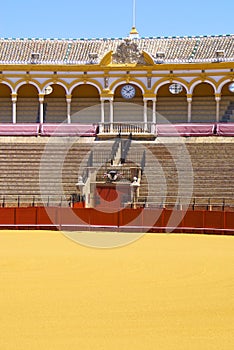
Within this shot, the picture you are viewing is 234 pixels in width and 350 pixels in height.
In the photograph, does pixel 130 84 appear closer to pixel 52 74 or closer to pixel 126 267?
pixel 52 74

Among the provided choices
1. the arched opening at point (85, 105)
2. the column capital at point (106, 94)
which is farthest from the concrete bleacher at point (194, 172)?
the arched opening at point (85, 105)

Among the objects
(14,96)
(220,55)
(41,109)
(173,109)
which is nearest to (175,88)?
(173,109)

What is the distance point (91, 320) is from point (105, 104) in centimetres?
2843

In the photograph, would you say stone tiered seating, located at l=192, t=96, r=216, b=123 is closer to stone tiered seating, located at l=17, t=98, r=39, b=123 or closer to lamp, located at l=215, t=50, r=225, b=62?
lamp, located at l=215, t=50, r=225, b=62

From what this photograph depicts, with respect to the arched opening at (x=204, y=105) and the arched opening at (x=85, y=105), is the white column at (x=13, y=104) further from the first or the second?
the arched opening at (x=204, y=105)

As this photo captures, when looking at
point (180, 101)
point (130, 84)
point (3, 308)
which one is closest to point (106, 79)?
point (130, 84)

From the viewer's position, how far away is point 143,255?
17.8 m

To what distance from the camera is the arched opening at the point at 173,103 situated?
124ft

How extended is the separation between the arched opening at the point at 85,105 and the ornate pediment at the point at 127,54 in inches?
73.9

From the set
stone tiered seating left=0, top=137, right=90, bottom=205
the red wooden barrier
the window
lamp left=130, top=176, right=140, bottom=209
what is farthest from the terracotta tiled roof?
the red wooden barrier

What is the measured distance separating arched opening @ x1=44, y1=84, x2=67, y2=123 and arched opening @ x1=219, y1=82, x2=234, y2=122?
7582 mm

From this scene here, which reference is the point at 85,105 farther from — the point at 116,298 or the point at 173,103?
the point at 116,298

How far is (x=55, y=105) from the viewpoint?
38.8m

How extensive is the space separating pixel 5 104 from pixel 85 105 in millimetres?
3928
